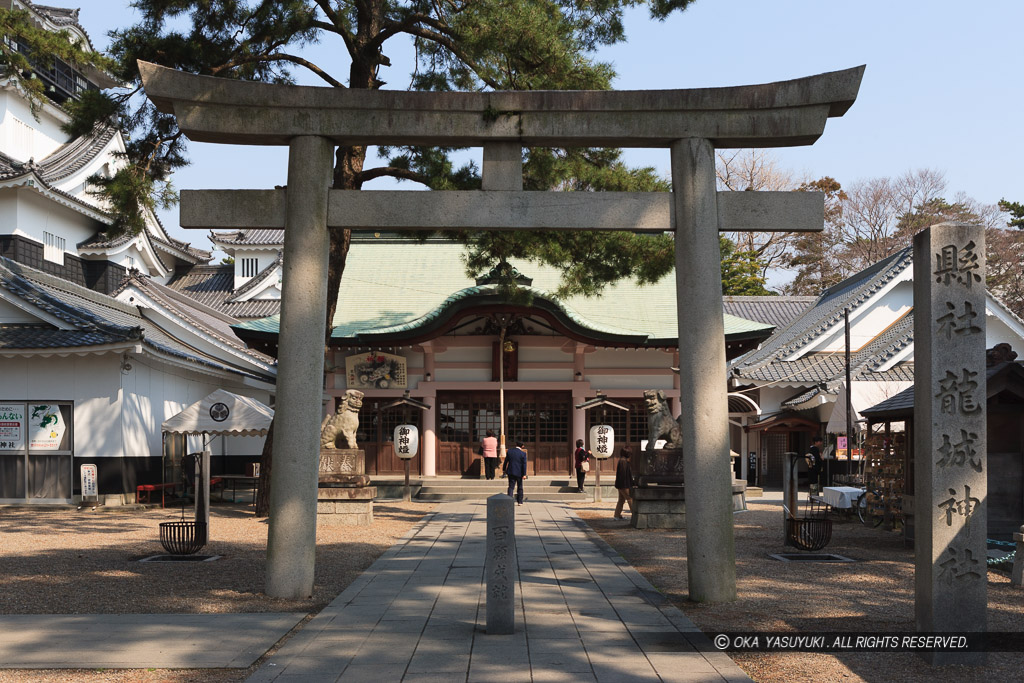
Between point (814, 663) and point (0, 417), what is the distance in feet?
61.4

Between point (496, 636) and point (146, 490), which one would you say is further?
point (146, 490)

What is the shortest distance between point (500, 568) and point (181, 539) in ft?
20.1

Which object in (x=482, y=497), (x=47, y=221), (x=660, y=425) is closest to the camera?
(x=660, y=425)

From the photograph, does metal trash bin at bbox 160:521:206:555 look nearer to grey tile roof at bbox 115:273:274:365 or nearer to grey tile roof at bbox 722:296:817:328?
grey tile roof at bbox 115:273:274:365

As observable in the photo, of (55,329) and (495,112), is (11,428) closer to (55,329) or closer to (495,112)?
(55,329)

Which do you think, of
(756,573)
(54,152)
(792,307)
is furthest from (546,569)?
(792,307)

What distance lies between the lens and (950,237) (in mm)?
7070

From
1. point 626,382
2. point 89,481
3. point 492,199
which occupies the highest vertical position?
point 492,199

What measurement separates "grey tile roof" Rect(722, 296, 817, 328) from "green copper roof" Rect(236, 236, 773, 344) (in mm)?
10820

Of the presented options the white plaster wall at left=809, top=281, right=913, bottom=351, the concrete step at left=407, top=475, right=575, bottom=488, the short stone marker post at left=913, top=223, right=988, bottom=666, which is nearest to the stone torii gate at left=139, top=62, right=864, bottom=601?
the short stone marker post at left=913, top=223, right=988, bottom=666

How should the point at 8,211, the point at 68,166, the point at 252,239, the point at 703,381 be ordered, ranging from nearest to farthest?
the point at 703,381 → the point at 8,211 → the point at 68,166 → the point at 252,239

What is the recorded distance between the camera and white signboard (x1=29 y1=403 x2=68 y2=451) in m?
19.8

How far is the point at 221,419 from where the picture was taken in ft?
68.6

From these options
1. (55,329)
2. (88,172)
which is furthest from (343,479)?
(88,172)
